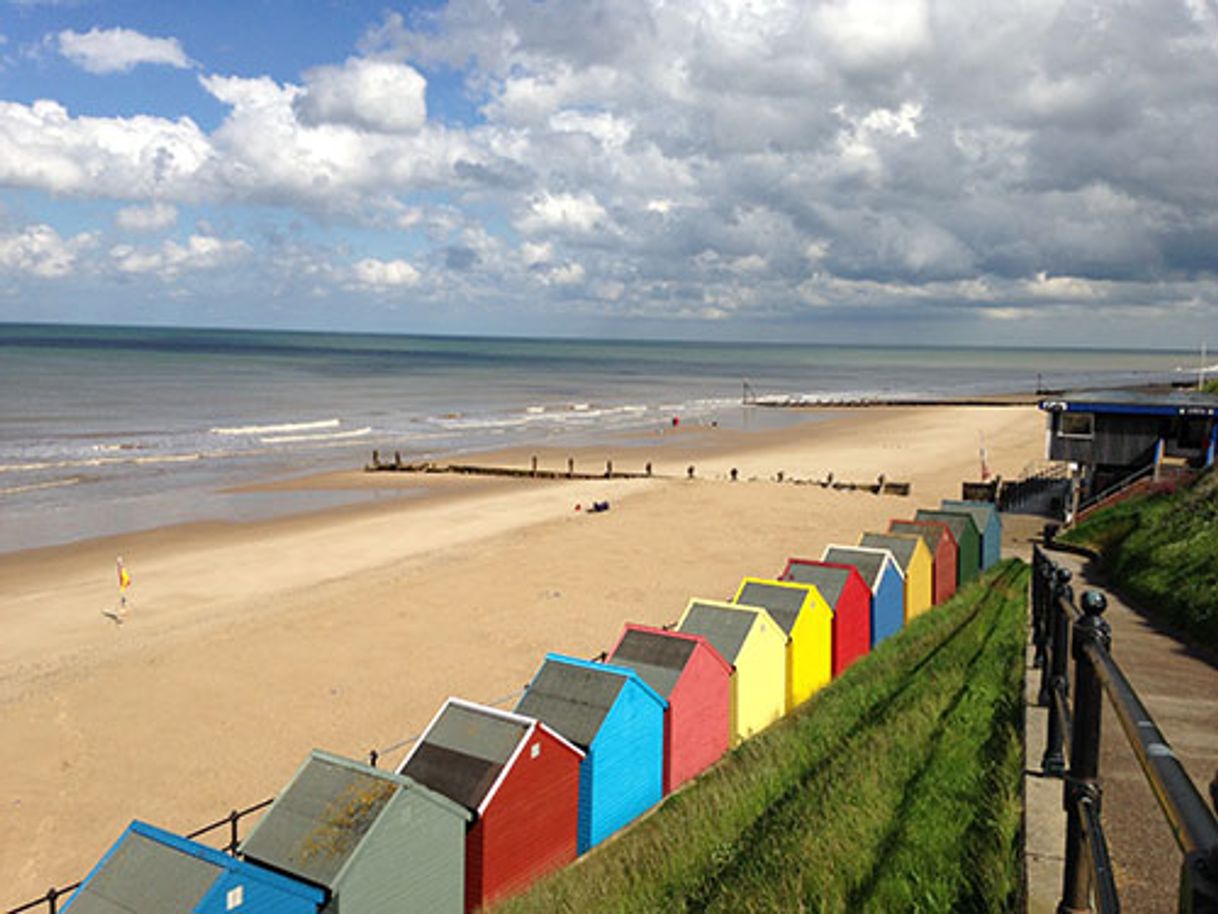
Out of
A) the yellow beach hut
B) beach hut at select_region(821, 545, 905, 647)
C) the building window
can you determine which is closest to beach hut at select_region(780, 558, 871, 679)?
beach hut at select_region(821, 545, 905, 647)

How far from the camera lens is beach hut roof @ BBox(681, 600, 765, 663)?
15586 millimetres

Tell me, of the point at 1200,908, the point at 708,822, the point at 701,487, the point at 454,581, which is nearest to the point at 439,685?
the point at 454,581

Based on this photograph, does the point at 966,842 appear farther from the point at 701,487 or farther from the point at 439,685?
the point at 701,487

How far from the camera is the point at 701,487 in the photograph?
Result: 47.8 metres

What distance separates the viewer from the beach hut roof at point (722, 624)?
51.1 ft

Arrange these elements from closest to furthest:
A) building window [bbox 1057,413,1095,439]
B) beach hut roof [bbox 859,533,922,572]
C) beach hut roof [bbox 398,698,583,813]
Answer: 1. beach hut roof [bbox 398,698,583,813]
2. beach hut roof [bbox 859,533,922,572]
3. building window [bbox 1057,413,1095,439]

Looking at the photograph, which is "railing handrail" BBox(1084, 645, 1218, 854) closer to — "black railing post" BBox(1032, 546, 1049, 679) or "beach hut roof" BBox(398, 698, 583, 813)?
"black railing post" BBox(1032, 546, 1049, 679)

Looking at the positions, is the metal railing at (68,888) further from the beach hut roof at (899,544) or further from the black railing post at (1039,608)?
the beach hut roof at (899,544)

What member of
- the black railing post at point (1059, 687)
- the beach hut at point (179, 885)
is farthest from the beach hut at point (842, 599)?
the black railing post at point (1059, 687)

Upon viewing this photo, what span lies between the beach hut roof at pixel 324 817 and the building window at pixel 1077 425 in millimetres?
28771

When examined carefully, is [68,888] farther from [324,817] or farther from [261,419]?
[261,419]

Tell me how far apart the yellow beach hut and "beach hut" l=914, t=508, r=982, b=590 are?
746 cm

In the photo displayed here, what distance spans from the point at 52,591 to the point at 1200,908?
34190 millimetres

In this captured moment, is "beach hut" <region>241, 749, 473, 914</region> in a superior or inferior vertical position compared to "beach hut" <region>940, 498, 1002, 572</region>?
inferior
